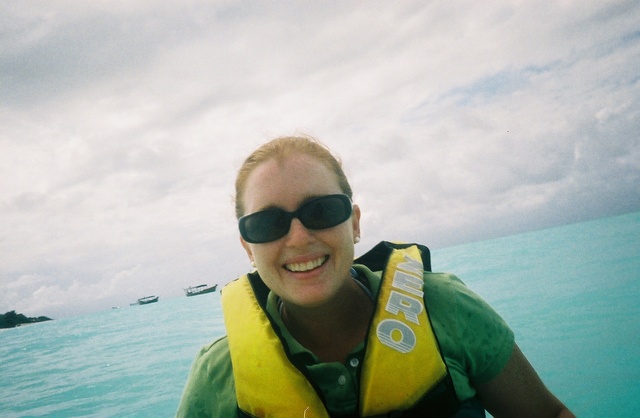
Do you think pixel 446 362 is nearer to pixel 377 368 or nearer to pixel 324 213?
pixel 377 368

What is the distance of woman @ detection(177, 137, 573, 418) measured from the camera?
1.76 meters

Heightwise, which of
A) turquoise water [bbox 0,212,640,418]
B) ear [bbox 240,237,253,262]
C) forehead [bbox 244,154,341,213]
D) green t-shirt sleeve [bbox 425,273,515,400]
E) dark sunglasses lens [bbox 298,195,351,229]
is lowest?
turquoise water [bbox 0,212,640,418]

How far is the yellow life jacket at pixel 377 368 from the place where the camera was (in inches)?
67.5

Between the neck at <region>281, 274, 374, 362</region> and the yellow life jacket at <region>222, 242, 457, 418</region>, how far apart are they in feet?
0.53

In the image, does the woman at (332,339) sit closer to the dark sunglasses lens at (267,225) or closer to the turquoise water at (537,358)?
the dark sunglasses lens at (267,225)

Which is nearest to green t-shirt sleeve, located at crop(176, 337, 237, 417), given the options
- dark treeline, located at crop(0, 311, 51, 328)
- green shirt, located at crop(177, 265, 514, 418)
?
green shirt, located at crop(177, 265, 514, 418)

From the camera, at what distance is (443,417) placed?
1752 millimetres

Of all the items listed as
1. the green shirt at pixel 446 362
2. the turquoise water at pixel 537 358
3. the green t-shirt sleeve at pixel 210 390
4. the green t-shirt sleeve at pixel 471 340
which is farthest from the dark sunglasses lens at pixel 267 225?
the turquoise water at pixel 537 358

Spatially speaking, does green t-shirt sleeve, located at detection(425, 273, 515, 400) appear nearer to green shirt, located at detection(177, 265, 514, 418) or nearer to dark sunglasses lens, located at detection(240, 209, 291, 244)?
green shirt, located at detection(177, 265, 514, 418)

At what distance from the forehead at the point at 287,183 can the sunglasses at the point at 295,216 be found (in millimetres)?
42

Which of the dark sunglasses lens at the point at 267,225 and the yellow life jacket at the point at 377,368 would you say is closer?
the yellow life jacket at the point at 377,368

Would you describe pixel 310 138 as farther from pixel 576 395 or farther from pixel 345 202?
pixel 576 395

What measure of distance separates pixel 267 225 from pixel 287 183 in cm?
25

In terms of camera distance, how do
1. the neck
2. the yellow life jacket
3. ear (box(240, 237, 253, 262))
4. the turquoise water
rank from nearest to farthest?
1. the yellow life jacket
2. the neck
3. ear (box(240, 237, 253, 262))
4. the turquoise water
